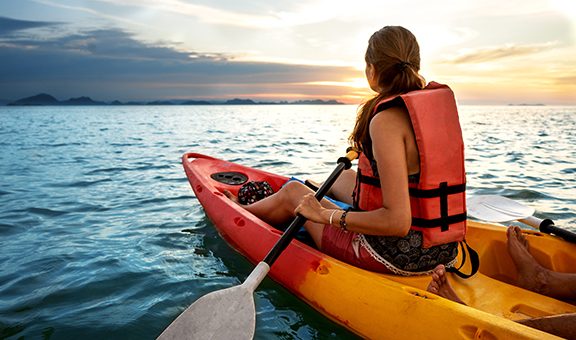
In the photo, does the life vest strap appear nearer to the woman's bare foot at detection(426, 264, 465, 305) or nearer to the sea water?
the woman's bare foot at detection(426, 264, 465, 305)

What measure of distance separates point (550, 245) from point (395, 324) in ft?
4.38

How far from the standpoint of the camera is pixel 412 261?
8.68 ft

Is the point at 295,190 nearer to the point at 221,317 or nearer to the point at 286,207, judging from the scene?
the point at 286,207

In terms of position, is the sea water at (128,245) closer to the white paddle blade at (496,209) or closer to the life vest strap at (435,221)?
the life vest strap at (435,221)

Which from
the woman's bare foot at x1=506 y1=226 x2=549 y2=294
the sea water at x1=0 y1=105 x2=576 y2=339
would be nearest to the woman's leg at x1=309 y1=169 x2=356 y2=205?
the sea water at x1=0 y1=105 x2=576 y2=339

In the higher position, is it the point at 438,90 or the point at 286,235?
the point at 438,90

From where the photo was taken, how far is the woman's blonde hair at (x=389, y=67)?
228cm

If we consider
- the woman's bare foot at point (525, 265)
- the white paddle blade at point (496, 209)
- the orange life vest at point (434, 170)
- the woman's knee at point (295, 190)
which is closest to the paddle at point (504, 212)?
the white paddle blade at point (496, 209)

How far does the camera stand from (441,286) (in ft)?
8.58

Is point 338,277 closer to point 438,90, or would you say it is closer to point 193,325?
point 193,325

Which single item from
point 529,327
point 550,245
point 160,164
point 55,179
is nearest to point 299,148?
point 160,164

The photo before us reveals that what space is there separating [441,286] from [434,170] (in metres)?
0.69

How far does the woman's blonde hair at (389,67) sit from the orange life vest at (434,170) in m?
0.10

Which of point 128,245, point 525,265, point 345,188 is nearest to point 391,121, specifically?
point 525,265
